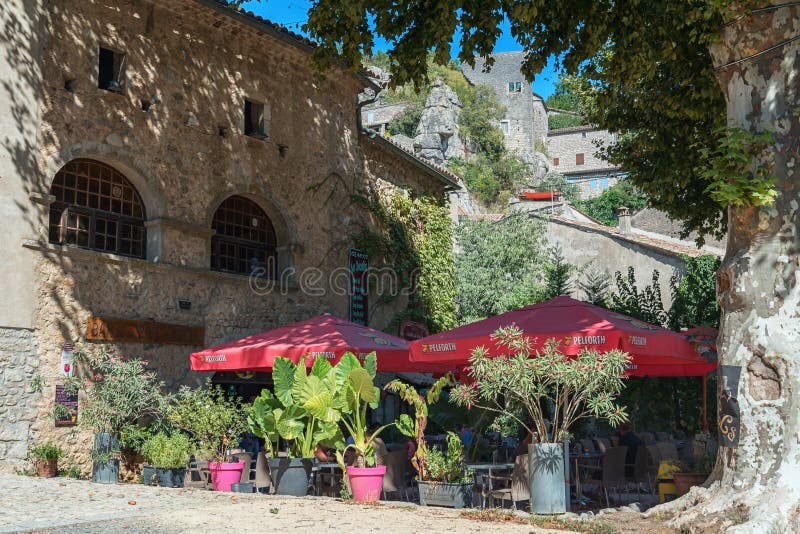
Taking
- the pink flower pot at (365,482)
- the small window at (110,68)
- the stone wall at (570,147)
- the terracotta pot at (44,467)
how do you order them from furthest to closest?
1. the stone wall at (570,147)
2. the small window at (110,68)
3. the terracotta pot at (44,467)
4. the pink flower pot at (365,482)

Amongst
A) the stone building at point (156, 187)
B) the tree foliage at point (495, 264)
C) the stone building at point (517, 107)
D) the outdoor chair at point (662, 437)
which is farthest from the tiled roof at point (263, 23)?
the stone building at point (517, 107)

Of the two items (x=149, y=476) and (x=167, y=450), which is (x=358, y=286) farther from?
(x=149, y=476)

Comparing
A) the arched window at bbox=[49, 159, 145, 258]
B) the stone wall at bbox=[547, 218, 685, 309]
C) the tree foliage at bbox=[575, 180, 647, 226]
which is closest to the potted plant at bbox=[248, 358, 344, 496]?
the arched window at bbox=[49, 159, 145, 258]

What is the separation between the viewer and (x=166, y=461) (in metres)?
12.0

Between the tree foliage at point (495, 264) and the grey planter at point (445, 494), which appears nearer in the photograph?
the grey planter at point (445, 494)

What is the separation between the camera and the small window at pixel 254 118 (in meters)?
17.4

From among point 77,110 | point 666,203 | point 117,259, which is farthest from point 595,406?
point 77,110

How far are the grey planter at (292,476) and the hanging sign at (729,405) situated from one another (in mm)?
5139

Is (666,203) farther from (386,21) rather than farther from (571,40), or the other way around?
(386,21)

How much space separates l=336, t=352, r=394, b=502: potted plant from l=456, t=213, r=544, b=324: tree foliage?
1733cm

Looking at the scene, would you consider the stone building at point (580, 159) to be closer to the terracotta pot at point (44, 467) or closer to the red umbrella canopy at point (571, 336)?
the red umbrella canopy at point (571, 336)

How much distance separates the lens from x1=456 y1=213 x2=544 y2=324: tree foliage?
29031 mm

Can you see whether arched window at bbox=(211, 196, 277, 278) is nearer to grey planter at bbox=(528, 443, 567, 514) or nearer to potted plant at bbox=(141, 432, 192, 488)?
potted plant at bbox=(141, 432, 192, 488)

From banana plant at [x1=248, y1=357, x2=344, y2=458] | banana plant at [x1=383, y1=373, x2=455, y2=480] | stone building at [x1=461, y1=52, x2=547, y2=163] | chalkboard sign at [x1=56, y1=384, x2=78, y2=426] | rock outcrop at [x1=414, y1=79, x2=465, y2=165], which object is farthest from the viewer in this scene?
stone building at [x1=461, y1=52, x2=547, y2=163]
